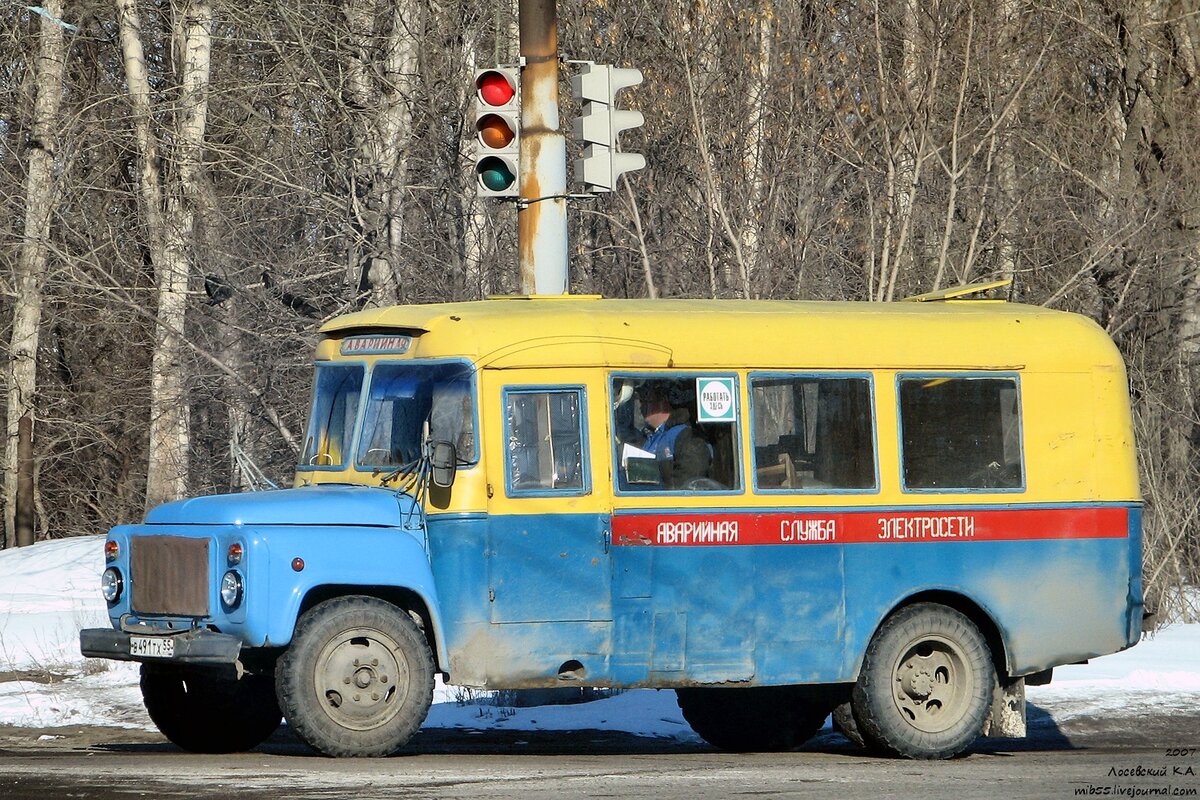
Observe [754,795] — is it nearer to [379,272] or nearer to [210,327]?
[379,272]

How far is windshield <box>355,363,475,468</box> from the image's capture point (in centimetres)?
974

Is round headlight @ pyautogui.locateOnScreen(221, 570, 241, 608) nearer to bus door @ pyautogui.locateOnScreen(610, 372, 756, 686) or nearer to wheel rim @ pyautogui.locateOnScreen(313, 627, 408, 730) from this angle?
wheel rim @ pyautogui.locateOnScreen(313, 627, 408, 730)

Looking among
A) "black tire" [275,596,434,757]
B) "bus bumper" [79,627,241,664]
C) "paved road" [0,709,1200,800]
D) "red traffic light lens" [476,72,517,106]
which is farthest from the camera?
"red traffic light lens" [476,72,517,106]

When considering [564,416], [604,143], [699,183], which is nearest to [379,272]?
[699,183]

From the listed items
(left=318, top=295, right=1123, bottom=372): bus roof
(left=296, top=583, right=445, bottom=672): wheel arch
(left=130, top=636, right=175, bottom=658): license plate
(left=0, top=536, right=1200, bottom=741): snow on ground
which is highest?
(left=318, top=295, right=1123, bottom=372): bus roof

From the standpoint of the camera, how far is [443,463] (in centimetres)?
948

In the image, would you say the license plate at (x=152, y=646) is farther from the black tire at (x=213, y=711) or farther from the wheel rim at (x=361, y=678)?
the black tire at (x=213, y=711)

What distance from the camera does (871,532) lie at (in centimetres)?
1050

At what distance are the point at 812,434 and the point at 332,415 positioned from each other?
8.73ft

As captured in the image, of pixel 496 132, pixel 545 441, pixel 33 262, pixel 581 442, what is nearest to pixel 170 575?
pixel 545 441

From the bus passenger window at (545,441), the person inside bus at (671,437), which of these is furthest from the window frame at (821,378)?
the bus passenger window at (545,441)

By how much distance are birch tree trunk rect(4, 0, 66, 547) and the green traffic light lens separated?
1324 centimetres

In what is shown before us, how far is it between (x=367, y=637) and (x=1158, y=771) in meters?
4.10

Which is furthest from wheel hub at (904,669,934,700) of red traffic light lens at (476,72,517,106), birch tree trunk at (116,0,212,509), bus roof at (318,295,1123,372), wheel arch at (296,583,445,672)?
birch tree trunk at (116,0,212,509)
